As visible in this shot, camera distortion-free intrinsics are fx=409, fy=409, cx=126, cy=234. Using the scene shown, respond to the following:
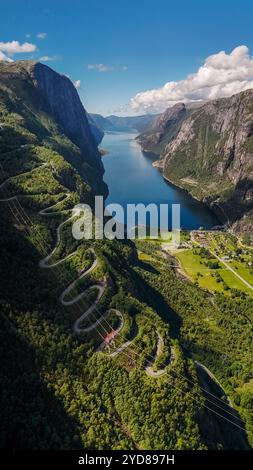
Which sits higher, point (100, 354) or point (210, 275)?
point (100, 354)

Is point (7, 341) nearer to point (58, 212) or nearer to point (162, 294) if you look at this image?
point (58, 212)

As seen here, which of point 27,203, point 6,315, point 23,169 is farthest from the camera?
point 23,169

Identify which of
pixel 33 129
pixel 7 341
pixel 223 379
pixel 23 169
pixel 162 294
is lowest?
pixel 223 379

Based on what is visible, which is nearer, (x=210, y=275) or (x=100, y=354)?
(x=100, y=354)

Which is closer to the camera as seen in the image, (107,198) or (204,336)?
(204,336)

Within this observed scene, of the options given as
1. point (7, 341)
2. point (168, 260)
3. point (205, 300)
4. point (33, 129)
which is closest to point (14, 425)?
point (7, 341)

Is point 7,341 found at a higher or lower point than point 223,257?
higher

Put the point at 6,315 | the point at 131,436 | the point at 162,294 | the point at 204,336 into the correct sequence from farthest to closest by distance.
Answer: the point at 162,294, the point at 204,336, the point at 6,315, the point at 131,436

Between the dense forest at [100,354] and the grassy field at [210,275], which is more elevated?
the dense forest at [100,354]

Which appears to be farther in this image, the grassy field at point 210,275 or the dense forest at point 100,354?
the grassy field at point 210,275

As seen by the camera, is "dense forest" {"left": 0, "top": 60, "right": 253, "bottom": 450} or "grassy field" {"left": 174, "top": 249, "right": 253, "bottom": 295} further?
"grassy field" {"left": 174, "top": 249, "right": 253, "bottom": 295}

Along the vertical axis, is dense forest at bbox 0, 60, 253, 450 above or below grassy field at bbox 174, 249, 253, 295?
above
